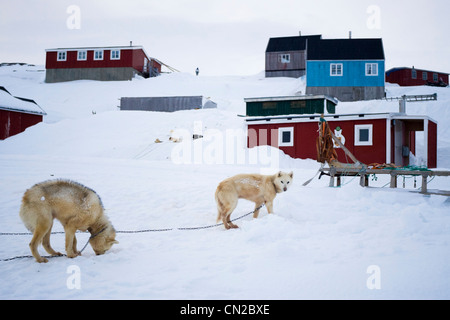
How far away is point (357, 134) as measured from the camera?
62.5 feet

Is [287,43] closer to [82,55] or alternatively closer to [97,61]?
[97,61]

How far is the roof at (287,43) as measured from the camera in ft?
165

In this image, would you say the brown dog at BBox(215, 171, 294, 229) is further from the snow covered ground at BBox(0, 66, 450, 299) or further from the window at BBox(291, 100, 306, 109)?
the window at BBox(291, 100, 306, 109)

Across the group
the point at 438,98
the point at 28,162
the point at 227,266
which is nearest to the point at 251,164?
the point at 28,162

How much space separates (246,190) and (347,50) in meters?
31.4

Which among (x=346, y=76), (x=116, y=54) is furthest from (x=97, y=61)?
(x=346, y=76)

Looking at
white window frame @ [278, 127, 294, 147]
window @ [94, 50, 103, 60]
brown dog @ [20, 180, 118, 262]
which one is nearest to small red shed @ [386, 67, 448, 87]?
white window frame @ [278, 127, 294, 147]

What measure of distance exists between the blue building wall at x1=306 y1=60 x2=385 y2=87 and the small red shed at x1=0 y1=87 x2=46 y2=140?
2835cm

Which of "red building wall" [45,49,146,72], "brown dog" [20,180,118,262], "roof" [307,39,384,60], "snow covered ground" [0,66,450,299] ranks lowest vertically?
"snow covered ground" [0,66,450,299]

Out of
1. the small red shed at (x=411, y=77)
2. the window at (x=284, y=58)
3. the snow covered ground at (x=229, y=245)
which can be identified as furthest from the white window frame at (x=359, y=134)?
the small red shed at (x=411, y=77)

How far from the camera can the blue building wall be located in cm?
3253

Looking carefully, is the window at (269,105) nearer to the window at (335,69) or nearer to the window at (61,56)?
the window at (335,69)

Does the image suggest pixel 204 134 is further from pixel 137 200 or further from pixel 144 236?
pixel 144 236

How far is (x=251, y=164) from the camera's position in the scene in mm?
17859
